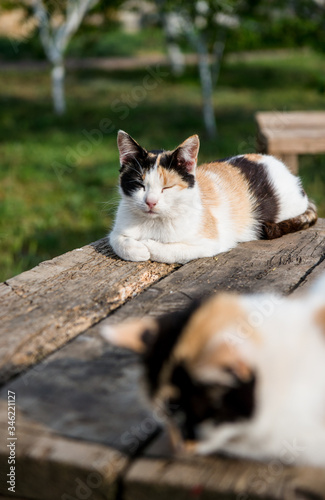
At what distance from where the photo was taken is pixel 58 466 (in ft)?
4.28

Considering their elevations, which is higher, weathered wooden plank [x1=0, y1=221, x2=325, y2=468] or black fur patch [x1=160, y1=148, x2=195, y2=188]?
black fur patch [x1=160, y1=148, x2=195, y2=188]

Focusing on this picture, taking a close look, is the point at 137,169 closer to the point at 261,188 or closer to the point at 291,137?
the point at 261,188

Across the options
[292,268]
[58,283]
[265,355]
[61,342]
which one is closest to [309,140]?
[292,268]

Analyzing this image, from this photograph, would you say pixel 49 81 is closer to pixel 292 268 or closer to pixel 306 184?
pixel 306 184

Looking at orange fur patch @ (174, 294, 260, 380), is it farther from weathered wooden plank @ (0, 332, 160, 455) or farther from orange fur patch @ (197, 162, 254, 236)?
orange fur patch @ (197, 162, 254, 236)

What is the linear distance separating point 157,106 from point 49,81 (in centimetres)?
512

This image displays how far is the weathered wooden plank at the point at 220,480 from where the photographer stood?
46.6 inches

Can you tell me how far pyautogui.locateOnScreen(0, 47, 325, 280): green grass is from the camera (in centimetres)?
596

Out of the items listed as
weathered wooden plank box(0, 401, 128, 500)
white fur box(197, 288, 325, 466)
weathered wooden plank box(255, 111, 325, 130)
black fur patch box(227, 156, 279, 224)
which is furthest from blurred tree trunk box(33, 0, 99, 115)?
white fur box(197, 288, 325, 466)

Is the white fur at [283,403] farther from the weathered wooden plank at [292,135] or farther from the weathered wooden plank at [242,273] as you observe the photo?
the weathered wooden plank at [292,135]

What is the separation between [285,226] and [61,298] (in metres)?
1.50

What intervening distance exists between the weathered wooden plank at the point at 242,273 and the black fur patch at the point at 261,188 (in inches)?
10.8

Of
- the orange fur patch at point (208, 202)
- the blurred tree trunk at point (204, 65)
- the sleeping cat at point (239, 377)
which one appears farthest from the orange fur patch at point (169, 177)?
the blurred tree trunk at point (204, 65)

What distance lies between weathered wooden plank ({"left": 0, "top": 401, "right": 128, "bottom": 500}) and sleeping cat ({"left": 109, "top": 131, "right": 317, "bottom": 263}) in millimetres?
1433
